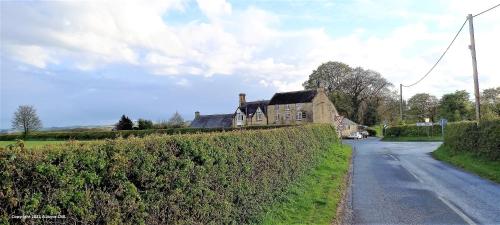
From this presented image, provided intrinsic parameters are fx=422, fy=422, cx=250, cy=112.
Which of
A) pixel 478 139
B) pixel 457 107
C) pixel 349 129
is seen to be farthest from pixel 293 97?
pixel 478 139

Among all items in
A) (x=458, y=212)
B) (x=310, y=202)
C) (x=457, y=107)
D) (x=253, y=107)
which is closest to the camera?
(x=458, y=212)

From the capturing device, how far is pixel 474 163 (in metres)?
20.6

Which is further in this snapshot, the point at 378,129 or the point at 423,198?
the point at 378,129

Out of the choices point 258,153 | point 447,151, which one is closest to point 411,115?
point 447,151

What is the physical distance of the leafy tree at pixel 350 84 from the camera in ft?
292

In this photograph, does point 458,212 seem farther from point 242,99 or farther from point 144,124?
point 242,99

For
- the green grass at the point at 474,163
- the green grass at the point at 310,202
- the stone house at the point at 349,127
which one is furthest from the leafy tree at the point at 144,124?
the green grass at the point at 310,202

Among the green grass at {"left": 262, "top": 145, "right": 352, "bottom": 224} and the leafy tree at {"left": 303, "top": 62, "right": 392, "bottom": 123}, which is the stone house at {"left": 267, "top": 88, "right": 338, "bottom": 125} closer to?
the leafy tree at {"left": 303, "top": 62, "right": 392, "bottom": 123}

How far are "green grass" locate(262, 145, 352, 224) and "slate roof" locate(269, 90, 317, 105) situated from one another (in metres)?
61.7

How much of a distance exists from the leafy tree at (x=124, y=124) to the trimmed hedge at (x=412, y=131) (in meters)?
41.7

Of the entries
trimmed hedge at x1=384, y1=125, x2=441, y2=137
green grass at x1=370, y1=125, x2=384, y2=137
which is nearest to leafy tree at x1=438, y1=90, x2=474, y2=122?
trimmed hedge at x1=384, y1=125, x2=441, y2=137

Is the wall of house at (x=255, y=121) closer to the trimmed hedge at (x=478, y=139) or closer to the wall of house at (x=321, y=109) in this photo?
the wall of house at (x=321, y=109)

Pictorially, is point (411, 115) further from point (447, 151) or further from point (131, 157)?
point (131, 157)

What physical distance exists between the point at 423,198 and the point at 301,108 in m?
65.6
